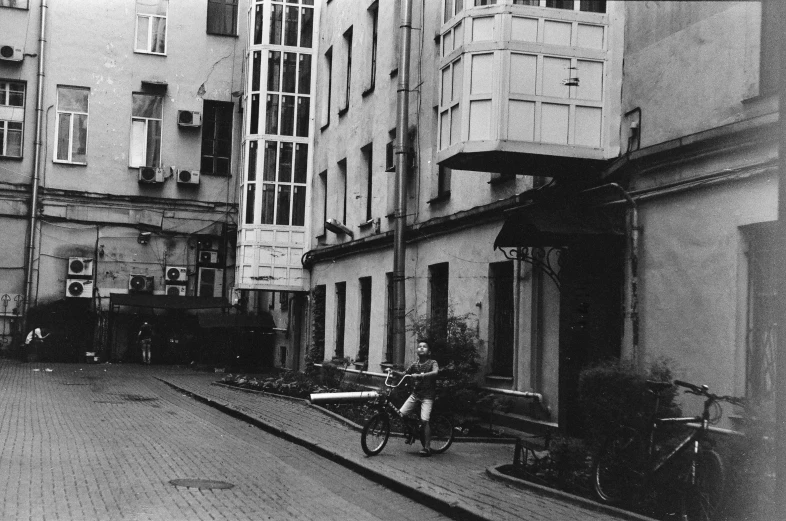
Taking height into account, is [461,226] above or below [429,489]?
above

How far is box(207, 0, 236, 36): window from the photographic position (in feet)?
75.8

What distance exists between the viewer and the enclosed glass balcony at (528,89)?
22.1ft

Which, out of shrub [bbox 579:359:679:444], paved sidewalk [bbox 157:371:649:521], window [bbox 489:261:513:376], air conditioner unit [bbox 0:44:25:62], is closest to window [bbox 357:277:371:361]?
paved sidewalk [bbox 157:371:649:521]

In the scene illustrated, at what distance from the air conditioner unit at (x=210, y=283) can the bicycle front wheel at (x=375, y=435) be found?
24.0m

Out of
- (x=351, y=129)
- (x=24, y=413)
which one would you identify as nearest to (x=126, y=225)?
(x=351, y=129)

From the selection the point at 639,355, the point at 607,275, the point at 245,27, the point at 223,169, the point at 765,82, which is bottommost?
the point at 639,355

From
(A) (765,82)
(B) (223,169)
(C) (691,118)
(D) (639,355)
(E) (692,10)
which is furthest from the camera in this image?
(B) (223,169)

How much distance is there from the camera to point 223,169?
34.4 m

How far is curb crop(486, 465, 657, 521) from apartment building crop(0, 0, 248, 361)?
33.9 feet

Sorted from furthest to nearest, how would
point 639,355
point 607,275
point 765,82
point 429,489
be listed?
point 607,275 < point 639,355 < point 429,489 < point 765,82

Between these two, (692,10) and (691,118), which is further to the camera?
(691,118)

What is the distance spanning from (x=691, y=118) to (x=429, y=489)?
462 cm

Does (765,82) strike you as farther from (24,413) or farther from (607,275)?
(24,413)

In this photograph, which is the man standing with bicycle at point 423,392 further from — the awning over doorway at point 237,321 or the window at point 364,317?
the awning over doorway at point 237,321
